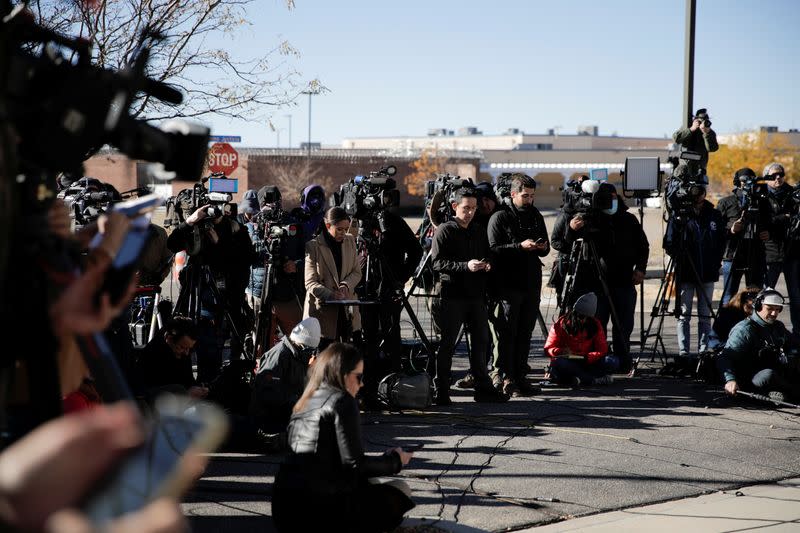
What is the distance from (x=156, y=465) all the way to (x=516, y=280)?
→ 829cm

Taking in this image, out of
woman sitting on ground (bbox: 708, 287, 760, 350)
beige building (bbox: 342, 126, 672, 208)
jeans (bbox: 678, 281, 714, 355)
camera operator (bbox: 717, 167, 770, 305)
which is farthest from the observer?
beige building (bbox: 342, 126, 672, 208)

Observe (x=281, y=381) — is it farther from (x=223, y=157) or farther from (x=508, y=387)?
(x=223, y=157)

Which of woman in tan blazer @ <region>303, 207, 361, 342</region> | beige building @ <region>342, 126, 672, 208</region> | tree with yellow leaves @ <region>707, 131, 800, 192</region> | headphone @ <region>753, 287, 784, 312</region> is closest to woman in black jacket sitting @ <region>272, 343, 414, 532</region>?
woman in tan blazer @ <region>303, 207, 361, 342</region>

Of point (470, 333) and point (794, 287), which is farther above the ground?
point (794, 287)

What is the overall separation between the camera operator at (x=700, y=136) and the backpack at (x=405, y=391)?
5.96m

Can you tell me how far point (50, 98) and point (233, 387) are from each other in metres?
5.99

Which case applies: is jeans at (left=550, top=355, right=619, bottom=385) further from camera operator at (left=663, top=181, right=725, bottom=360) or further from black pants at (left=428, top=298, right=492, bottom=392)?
camera operator at (left=663, top=181, right=725, bottom=360)

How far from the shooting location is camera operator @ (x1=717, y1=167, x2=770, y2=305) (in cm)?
1175

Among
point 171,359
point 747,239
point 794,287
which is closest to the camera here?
point 171,359

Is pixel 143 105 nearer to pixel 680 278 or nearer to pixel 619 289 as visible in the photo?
pixel 619 289

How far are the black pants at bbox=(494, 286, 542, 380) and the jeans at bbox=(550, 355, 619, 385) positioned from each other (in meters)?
0.45

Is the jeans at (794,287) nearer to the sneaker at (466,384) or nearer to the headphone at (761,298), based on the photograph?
the headphone at (761,298)

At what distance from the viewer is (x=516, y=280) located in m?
9.88

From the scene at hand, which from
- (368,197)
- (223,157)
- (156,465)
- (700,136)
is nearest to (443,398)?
(368,197)
